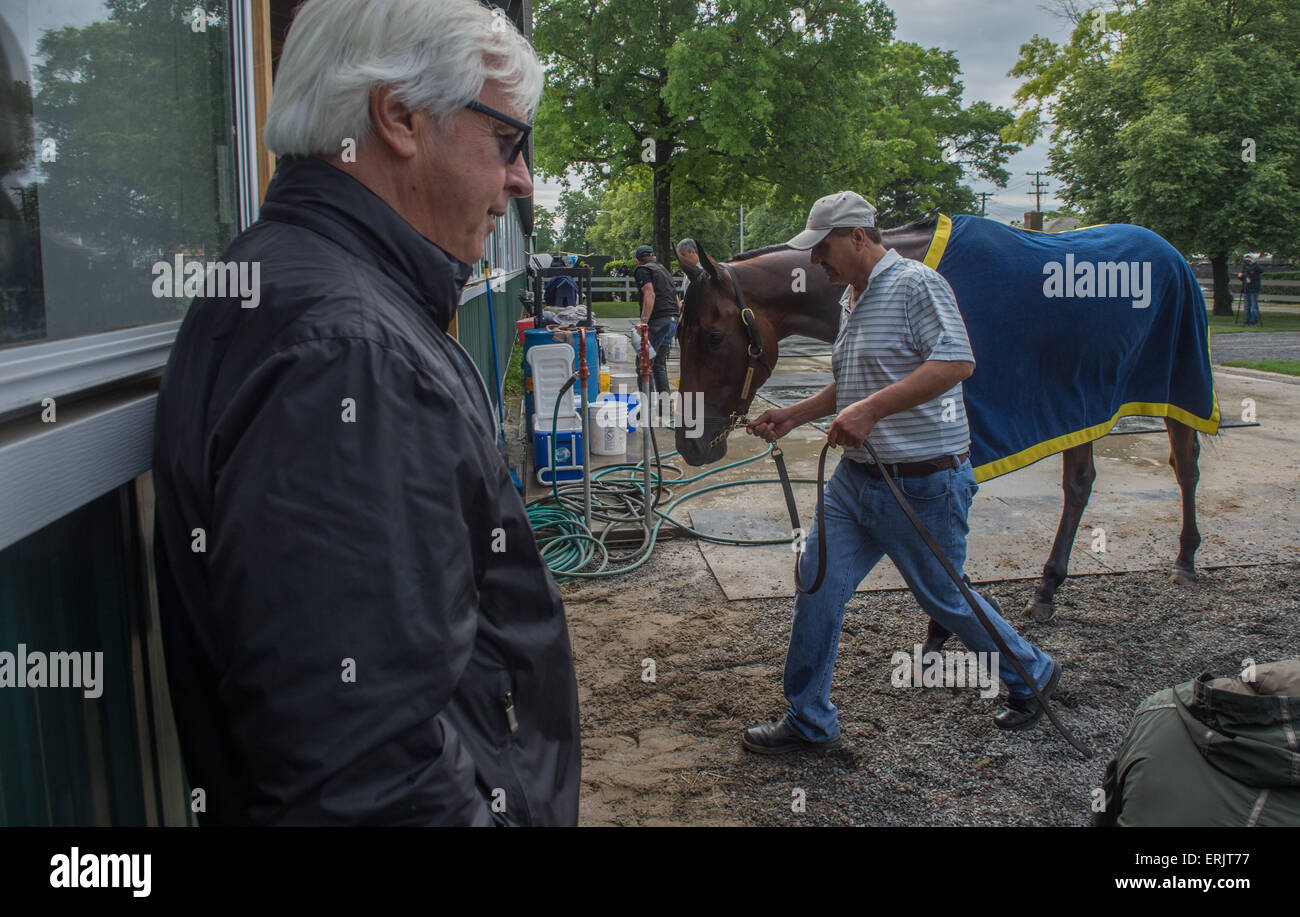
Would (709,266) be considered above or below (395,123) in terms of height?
above

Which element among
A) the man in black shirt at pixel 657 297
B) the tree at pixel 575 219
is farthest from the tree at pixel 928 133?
the tree at pixel 575 219

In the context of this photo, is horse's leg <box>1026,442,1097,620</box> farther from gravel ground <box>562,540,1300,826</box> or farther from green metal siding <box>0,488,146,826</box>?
green metal siding <box>0,488,146,826</box>

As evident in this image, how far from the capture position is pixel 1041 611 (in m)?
4.80

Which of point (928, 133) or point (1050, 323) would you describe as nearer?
point (1050, 323)

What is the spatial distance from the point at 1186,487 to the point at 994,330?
1981mm

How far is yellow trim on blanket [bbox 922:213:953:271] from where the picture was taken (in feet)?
14.7

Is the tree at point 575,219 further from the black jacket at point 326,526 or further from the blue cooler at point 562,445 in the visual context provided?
the black jacket at point 326,526

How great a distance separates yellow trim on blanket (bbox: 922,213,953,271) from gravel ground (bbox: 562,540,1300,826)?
5.96 ft

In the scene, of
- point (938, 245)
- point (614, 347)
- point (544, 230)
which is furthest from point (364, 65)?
point (544, 230)

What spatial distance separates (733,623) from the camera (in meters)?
4.80

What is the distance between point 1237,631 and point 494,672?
4.59 m

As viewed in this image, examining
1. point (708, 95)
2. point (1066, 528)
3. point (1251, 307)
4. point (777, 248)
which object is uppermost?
point (708, 95)

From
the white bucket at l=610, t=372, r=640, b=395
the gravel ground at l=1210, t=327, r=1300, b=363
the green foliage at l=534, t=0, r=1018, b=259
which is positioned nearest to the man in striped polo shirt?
the white bucket at l=610, t=372, r=640, b=395

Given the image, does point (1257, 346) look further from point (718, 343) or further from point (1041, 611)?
point (718, 343)
